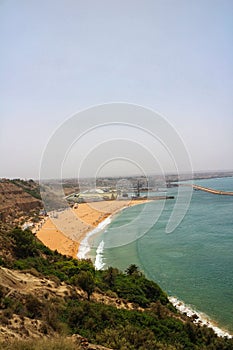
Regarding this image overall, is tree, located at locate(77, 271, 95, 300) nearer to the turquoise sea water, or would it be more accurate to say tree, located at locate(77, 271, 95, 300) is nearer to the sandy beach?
the turquoise sea water

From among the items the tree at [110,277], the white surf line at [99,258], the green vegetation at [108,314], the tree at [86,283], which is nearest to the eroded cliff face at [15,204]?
the white surf line at [99,258]

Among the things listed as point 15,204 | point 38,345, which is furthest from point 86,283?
point 15,204

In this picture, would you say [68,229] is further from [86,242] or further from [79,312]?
[79,312]

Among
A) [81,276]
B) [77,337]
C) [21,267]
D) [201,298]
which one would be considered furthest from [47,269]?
[201,298]

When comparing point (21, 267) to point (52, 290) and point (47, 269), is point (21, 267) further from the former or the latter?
point (52, 290)

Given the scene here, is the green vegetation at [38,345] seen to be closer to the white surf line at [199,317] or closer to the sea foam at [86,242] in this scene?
the white surf line at [199,317]
